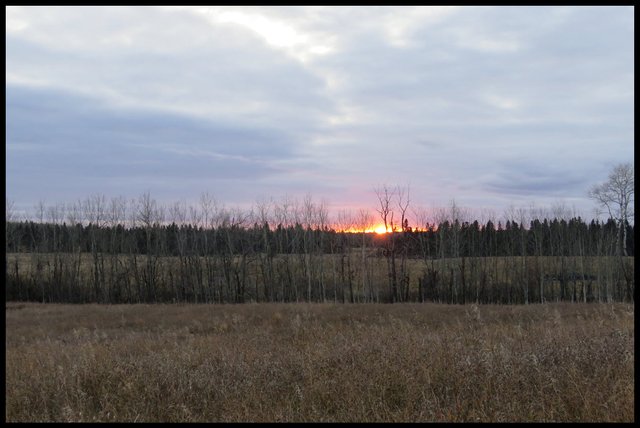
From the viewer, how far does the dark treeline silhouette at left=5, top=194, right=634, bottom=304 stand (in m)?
47.2

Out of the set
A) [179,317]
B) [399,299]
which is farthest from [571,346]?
[399,299]

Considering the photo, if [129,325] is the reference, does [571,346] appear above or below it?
above

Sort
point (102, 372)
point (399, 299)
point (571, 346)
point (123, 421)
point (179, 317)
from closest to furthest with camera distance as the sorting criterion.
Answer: point (123, 421), point (571, 346), point (102, 372), point (179, 317), point (399, 299)

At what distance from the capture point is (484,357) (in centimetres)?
644

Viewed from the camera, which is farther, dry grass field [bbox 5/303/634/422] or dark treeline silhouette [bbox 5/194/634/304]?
dark treeline silhouette [bbox 5/194/634/304]

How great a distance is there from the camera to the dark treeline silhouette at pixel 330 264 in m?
47.2

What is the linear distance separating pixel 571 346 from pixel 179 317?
73.3ft

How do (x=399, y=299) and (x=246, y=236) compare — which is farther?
(x=246, y=236)

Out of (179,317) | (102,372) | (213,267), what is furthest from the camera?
(213,267)

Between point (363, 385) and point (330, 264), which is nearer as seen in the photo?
point (363, 385)

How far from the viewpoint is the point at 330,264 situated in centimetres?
5706

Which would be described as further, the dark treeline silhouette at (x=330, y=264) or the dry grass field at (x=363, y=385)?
the dark treeline silhouette at (x=330, y=264)

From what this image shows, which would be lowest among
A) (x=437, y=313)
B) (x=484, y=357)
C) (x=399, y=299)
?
(x=399, y=299)

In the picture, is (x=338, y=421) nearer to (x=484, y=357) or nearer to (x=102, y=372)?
(x=484, y=357)
